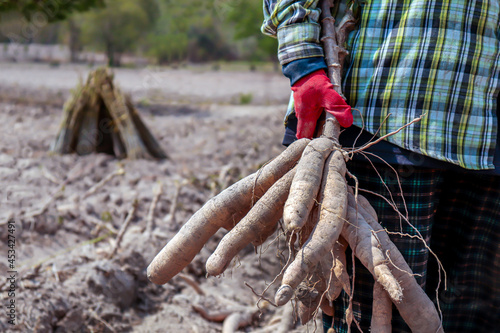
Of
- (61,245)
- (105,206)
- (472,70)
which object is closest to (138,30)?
(105,206)

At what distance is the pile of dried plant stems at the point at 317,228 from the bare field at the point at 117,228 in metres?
0.12

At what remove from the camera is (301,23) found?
4.96 feet

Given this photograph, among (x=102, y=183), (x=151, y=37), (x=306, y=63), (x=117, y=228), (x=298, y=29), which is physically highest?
(x=298, y=29)

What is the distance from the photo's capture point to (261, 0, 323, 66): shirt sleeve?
4.95ft

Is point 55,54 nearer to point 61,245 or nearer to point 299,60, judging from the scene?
point 61,245

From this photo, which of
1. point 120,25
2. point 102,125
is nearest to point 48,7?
point 102,125

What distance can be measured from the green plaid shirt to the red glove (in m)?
0.07

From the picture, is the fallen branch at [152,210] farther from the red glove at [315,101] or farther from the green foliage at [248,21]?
the green foliage at [248,21]

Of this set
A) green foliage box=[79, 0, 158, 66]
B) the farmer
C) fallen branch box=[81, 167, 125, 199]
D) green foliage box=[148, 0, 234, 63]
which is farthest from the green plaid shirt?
green foliage box=[79, 0, 158, 66]

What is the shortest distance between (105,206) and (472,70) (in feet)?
8.22

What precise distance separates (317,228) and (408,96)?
492mm

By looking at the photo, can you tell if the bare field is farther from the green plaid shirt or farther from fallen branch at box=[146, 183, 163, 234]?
the green plaid shirt

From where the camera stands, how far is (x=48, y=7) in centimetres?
547

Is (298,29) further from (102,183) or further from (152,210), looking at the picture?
(102,183)
